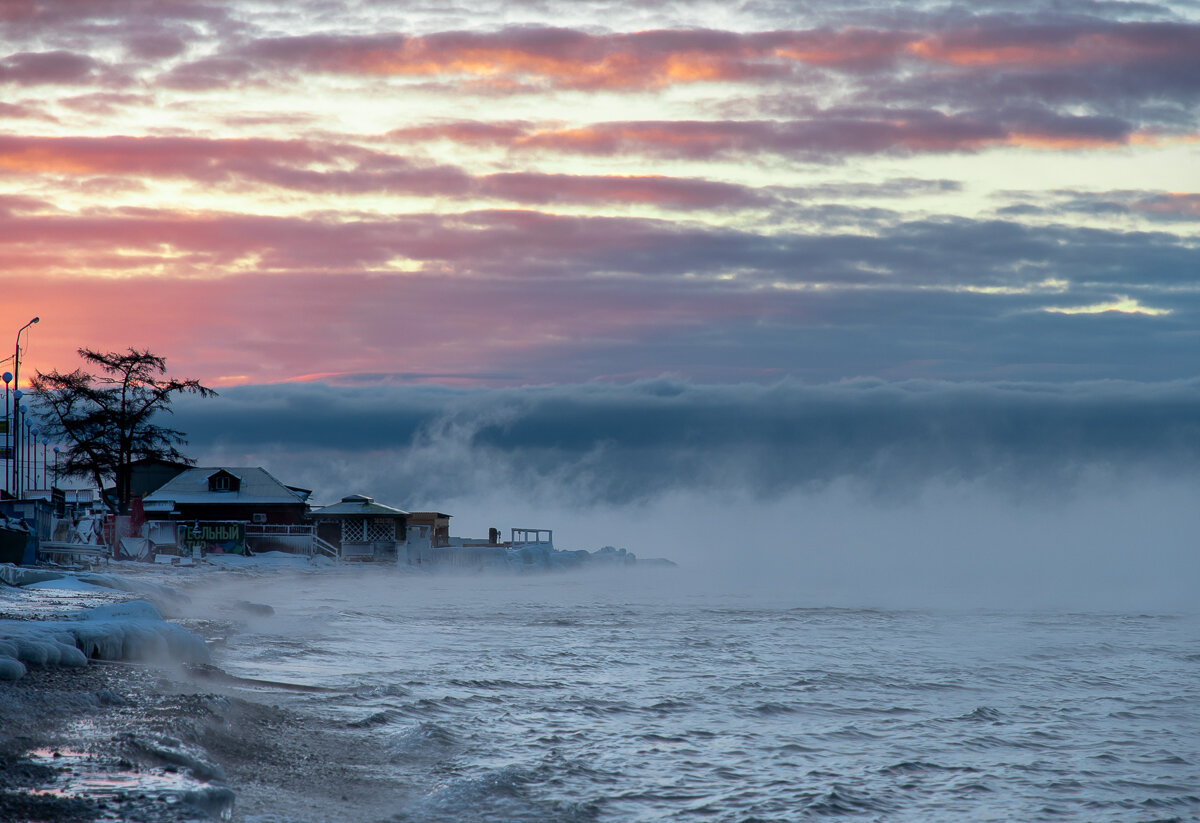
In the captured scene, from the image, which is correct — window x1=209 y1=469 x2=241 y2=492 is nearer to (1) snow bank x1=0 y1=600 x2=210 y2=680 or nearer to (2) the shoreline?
(1) snow bank x1=0 y1=600 x2=210 y2=680

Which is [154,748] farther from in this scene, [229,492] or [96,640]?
[229,492]

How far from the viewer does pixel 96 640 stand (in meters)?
14.4

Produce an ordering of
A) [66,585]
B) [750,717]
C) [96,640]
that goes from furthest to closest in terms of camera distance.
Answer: [66,585] < [750,717] < [96,640]

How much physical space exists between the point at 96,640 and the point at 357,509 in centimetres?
6555

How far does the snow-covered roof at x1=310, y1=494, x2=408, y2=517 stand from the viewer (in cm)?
7812

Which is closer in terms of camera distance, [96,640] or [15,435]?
[96,640]

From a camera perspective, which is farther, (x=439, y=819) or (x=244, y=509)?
(x=244, y=509)

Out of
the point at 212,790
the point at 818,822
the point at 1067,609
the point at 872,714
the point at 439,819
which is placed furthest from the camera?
the point at 1067,609

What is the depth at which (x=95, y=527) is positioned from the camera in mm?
54750

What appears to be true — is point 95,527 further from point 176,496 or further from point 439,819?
point 439,819

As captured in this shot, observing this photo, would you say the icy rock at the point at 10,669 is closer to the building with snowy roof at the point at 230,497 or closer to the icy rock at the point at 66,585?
the icy rock at the point at 66,585

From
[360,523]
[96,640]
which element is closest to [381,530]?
[360,523]

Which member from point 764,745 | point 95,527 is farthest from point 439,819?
point 95,527

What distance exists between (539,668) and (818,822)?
10.9 metres
